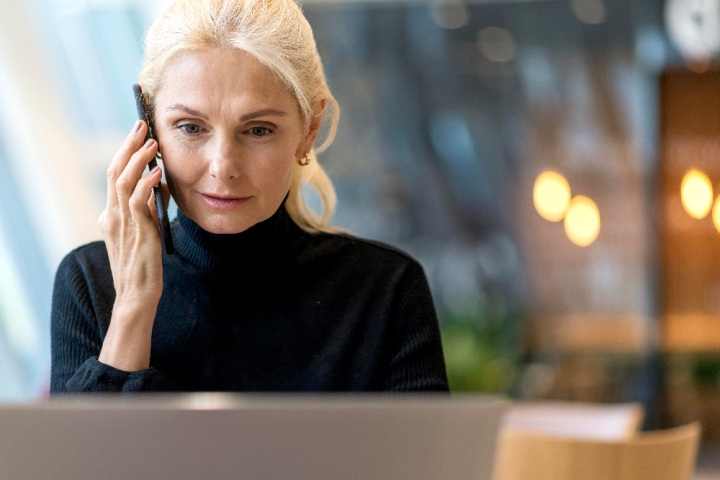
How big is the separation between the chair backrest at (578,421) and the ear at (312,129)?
1748mm

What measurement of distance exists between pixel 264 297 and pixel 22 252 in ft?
10.2

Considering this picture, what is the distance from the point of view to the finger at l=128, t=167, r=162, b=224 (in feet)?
3.91

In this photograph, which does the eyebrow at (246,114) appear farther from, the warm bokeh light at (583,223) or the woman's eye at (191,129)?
the warm bokeh light at (583,223)

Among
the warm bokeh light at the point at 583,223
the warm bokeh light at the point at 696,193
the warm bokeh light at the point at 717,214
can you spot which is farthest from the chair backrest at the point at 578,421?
the warm bokeh light at the point at 717,214

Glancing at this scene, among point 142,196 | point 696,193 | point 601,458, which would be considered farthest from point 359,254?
point 696,193

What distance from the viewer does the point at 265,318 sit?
133cm

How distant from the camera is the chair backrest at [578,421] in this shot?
267 centimetres

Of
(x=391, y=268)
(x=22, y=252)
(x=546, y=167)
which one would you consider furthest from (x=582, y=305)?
(x=391, y=268)

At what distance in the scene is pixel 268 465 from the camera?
1.99ft

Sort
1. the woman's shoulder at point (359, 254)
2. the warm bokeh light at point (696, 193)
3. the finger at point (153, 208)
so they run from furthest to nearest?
the warm bokeh light at point (696, 193) → the woman's shoulder at point (359, 254) → the finger at point (153, 208)

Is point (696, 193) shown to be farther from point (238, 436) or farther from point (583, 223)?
point (238, 436)

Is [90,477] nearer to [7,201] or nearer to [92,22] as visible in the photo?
[7,201]

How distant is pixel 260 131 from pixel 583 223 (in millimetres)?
4495

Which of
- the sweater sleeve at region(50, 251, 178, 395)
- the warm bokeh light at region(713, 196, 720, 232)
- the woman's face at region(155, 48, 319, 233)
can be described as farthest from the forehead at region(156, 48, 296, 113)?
the warm bokeh light at region(713, 196, 720, 232)
